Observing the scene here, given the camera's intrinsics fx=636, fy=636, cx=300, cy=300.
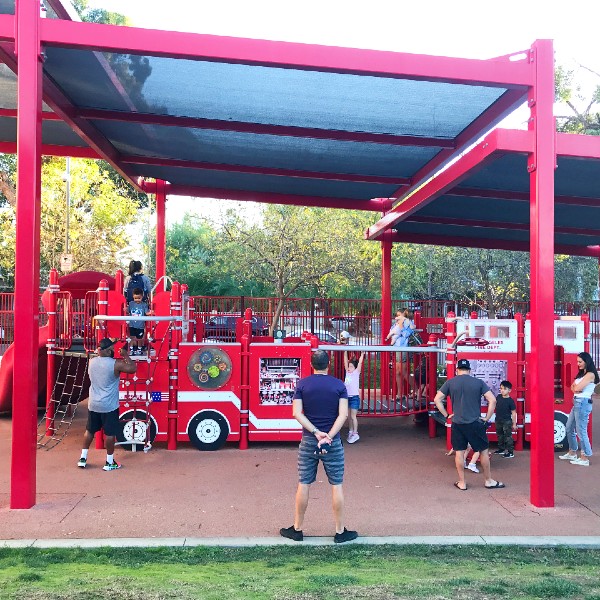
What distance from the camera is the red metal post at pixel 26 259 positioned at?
695cm

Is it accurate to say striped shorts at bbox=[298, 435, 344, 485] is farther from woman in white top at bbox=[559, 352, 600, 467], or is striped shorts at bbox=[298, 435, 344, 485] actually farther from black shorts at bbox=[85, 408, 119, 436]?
woman in white top at bbox=[559, 352, 600, 467]

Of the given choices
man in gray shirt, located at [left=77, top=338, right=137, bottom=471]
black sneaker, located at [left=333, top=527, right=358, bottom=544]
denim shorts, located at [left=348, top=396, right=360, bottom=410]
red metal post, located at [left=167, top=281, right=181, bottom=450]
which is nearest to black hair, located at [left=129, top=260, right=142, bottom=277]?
red metal post, located at [left=167, top=281, right=181, bottom=450]

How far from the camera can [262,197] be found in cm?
1466

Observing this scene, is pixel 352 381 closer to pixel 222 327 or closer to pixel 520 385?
pixel 520 385

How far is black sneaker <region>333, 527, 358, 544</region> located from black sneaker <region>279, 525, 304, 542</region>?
331 mm

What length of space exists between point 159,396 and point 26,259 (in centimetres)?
386

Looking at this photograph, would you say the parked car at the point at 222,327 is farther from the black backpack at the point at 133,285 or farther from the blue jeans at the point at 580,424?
the blue jeans at the point at 580,424

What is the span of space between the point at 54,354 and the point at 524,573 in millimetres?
8904

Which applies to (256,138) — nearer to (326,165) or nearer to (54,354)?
(326,165)

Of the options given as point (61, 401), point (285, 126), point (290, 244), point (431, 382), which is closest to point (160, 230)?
point (61, 401)

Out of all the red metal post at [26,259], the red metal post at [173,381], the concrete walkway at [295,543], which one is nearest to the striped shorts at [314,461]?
the concrete walkway at [295,543]

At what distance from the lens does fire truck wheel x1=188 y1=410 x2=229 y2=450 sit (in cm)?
1024

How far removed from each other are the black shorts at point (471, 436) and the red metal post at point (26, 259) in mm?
5159

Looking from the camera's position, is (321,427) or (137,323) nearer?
(321,427)
